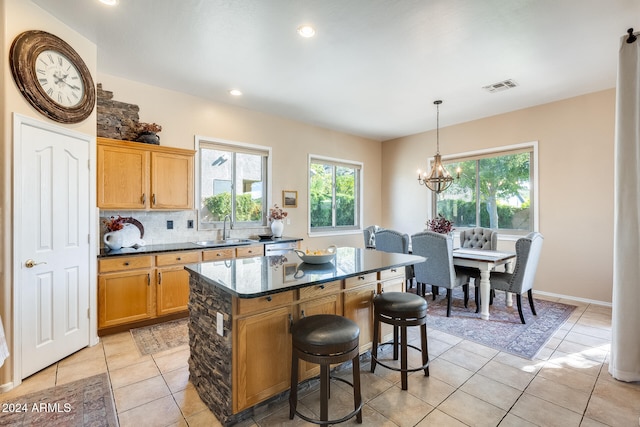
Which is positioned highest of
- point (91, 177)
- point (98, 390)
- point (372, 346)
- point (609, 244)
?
point (91, 177)

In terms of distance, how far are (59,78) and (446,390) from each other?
161 inches

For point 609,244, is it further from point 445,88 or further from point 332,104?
point 332,104

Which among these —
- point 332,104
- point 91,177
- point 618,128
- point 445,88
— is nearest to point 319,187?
point 332,104

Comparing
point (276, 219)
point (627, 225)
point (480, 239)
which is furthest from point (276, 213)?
point (627, 225)

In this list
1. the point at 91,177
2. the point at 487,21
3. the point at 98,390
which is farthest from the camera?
the point at 91,177

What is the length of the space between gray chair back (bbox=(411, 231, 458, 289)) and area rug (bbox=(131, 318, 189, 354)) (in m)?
2.89

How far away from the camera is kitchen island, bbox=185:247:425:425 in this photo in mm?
1740

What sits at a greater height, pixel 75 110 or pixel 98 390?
pixel 75 110

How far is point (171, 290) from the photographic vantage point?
347cm

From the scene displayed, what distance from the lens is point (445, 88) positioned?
13.0ft

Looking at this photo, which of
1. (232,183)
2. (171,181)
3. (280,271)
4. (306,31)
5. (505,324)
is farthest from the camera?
(232,183)

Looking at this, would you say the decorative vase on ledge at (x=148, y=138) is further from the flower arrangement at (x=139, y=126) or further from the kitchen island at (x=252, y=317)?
the kitchen island at (x=252, y=317)

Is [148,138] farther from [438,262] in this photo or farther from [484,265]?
[484,265]

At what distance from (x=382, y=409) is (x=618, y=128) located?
284 cm
